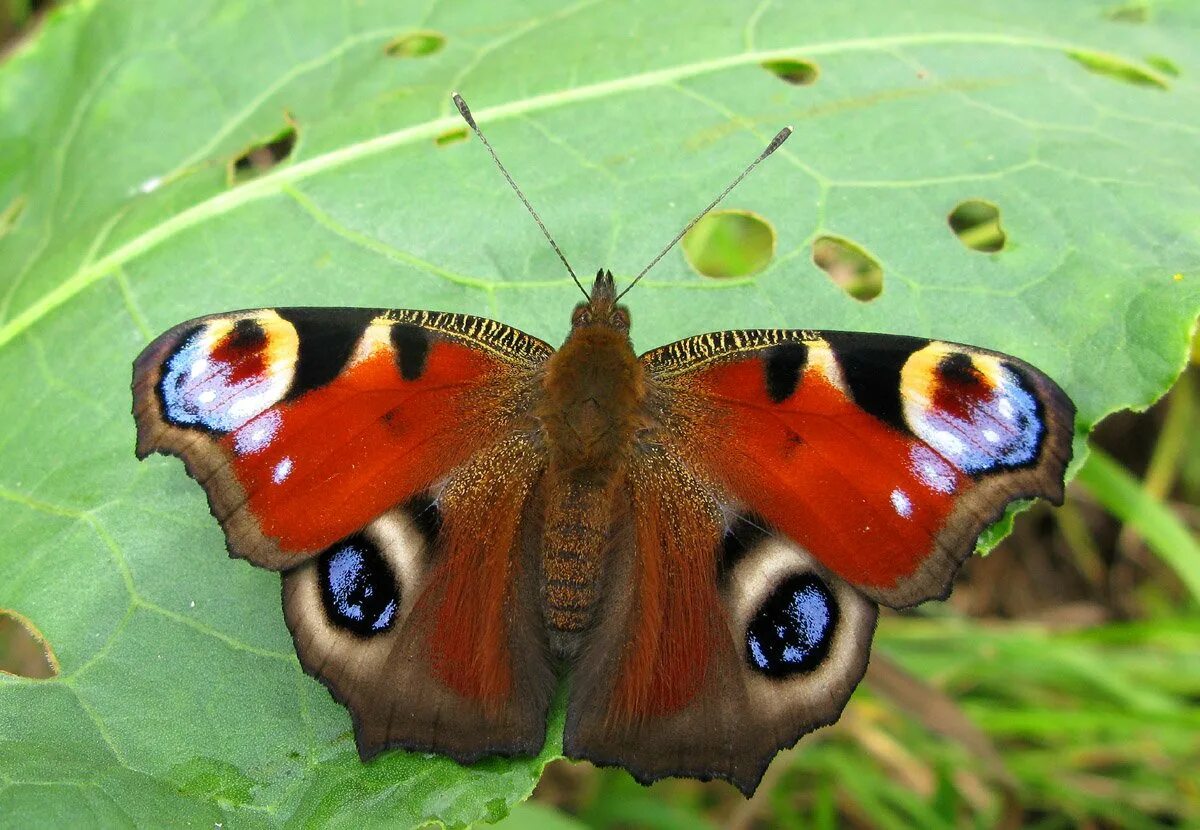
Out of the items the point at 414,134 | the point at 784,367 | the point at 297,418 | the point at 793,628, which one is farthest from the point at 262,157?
the point at 793,628

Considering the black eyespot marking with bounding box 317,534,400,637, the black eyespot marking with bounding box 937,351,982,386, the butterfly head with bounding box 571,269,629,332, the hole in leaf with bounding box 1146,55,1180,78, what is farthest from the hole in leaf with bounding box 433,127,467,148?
the hole in leaf with bounding box 1146,55,1180,78

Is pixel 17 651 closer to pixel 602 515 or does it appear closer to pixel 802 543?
pixel 602 515

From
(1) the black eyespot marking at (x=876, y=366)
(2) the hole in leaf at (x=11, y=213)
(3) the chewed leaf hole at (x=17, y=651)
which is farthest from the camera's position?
→ (3) the chewed leaf hole at (x=17, y=651)

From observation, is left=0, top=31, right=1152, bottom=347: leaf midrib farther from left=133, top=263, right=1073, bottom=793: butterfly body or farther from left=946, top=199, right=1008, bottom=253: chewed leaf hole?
left=133, top=263, right=1073, bottom=793: butterfly body

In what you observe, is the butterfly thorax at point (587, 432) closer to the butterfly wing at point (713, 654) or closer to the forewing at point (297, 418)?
the butterfly wing at point (713, 654)

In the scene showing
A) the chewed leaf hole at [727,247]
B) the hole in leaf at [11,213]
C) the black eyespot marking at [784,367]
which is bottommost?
the chewed leaf hole at [727,247]

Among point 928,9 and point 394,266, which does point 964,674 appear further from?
point 394,266

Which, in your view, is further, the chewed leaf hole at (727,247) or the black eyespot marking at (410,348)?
the chewed leaf hole at (727,247)

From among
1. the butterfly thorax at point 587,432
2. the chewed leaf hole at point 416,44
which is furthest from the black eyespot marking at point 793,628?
the chewed leaf hole at point 416,44
